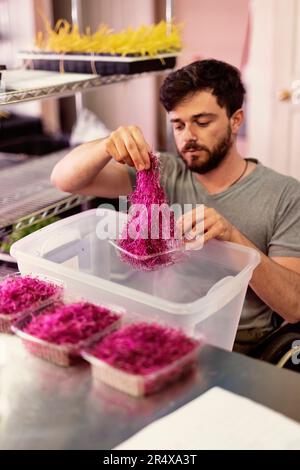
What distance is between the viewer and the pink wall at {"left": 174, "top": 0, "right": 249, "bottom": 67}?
10.2ft

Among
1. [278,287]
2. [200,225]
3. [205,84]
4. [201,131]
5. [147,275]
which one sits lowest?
[278,287]

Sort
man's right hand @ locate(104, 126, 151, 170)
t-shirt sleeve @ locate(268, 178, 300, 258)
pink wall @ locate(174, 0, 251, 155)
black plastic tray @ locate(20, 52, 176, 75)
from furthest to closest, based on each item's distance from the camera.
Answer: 1. pink wall @ locate(174, 0, 251, 155)
2. black plastic tray @ locate(20, 52, 176, 75)
3. t-shirt sleeve @ locate(268, 178, 300, 258)
4. man's right hand @ locate(104, 126, 151, 170)

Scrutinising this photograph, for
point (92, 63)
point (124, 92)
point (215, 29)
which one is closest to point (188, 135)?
point (92, 63)

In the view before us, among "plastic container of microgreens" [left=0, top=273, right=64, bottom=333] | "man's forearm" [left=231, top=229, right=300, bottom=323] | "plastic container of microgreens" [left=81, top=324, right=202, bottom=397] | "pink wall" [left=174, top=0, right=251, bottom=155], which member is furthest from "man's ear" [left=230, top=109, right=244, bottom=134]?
"pink wall" [left=174, top=0, right=251, bottom=155]

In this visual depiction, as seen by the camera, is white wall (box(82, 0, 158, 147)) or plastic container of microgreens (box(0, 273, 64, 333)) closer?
plastic container of microgreens (box(0, 273, 64, 333))

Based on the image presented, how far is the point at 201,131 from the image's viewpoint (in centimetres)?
164

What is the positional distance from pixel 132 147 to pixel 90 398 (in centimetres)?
55

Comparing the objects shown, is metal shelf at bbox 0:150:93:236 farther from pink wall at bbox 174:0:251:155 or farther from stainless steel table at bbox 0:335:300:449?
pink wall at bbox 174:0:251:155

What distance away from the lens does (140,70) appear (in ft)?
Answer: 5.99

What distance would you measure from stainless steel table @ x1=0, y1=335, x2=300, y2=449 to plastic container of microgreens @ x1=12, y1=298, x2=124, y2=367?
0.04 feet

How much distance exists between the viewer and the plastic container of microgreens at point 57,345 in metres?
0.87

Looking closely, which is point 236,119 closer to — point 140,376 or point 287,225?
point 287,225

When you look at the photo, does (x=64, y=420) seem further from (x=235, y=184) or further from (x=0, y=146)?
(x=0, y=146)

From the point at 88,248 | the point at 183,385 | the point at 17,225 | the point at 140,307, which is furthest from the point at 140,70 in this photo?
the point at 183,385
